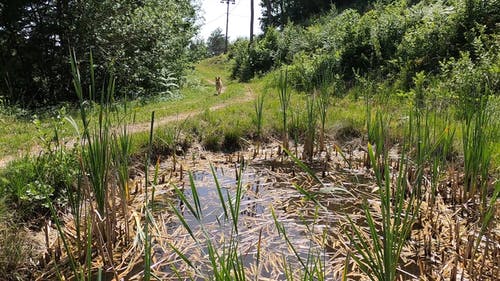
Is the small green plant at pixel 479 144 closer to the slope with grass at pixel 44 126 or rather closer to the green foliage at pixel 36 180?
the slope with grass at pixel 44 126

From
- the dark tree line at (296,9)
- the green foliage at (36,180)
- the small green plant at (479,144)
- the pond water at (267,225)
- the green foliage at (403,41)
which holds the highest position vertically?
→ the dark tree line at (296,9)

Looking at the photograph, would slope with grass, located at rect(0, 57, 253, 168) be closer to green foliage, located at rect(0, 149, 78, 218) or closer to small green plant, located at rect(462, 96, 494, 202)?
green foliage, located at rect(0, 149, 78, 218)

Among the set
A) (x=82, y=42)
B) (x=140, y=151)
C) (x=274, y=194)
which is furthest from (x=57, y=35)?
(x=274, y=194)

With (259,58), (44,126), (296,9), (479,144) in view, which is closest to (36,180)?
(479,144)

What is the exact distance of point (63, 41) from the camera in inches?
428

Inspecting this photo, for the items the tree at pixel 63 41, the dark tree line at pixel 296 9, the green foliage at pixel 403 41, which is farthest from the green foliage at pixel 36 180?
the dark tree line at pixel 296 9

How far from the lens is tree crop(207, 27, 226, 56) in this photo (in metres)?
57.2

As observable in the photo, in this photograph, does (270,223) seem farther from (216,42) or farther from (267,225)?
(216,42)

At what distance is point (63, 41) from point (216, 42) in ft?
160

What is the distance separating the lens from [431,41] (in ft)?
29.6

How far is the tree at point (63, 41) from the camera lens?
1027 cm

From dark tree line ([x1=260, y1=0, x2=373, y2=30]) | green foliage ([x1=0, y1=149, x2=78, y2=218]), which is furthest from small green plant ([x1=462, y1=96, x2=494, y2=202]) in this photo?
dark tree line ([x1=260, y1=0, x2=373, y2=30])

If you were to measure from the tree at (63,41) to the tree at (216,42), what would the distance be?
152 ft

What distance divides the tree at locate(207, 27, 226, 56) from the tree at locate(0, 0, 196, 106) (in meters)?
46.2
